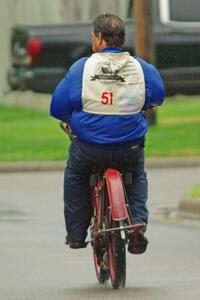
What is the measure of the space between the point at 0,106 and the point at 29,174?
10.6 meters

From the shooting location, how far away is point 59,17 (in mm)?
28281

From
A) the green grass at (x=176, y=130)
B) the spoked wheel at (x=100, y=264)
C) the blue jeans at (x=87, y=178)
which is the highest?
the blue jeans at (x=87, y=178)

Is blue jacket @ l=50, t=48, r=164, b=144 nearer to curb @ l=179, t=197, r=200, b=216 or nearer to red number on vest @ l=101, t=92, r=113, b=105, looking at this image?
red number on vest @ l=101, t=92, r=113, b=105

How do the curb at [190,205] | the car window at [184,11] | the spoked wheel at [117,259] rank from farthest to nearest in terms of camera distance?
the car window at [184,11], the curb at [190,205], the spoked wheel at [117,259]

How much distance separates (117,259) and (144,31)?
14065mm

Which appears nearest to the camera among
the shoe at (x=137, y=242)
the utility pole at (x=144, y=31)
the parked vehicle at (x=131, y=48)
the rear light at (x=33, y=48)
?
the shoe at (x=137, y=242)

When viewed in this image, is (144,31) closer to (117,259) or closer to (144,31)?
(144,31)

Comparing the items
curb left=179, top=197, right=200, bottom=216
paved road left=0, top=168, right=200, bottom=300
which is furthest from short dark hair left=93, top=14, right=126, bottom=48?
curb left=179, top=197, right=200, bottom=216

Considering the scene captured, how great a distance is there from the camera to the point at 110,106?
30.1ft

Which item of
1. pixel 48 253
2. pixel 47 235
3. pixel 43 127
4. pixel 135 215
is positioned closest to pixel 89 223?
pixel 135 215

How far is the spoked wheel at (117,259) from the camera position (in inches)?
355

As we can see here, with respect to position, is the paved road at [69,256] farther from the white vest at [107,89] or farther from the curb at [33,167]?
the curb at [33,167]

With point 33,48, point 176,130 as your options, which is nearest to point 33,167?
point 176,130

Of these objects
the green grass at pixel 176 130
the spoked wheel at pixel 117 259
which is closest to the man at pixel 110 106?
the spoked wheel at pixel 117 259
